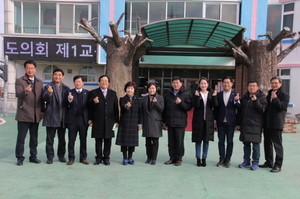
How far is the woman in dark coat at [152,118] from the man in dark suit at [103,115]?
611 mm

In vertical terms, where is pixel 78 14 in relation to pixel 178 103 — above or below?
above

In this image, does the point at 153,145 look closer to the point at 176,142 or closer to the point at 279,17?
the point at 176,142

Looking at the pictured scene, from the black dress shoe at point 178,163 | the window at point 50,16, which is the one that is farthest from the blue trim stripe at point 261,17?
the black dress shoe at point 178,163

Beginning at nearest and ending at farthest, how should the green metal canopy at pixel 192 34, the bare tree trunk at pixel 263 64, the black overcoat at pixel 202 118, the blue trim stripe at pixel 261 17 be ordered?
the black overcoat at pixel 202 118 < the bare tree trunk at pixel 263 64 < the green metal canopy at pixel 192 34 < the blue trim stripe at pixel 261 17

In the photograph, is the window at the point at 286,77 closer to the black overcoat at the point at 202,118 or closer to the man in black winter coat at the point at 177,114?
the black overcoat at the point at 202,118

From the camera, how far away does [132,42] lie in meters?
8.30

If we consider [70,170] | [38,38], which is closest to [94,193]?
[70,170]

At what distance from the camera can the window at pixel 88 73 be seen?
47.1 ft

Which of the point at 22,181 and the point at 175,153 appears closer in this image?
the point at 22,181

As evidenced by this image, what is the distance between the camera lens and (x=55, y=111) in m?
4.55

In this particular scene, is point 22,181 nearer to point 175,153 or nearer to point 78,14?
point 175,153

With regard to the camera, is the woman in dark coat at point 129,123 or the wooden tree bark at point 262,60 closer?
the woman in dark coat at point 129,123

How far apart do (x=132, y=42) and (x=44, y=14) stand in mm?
8464

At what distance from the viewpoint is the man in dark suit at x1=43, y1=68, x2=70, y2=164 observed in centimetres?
450
